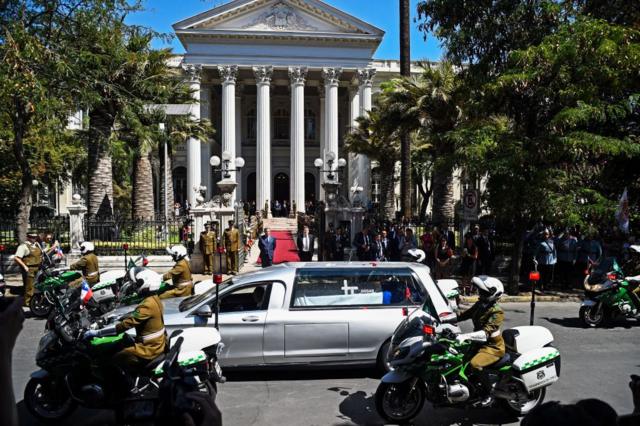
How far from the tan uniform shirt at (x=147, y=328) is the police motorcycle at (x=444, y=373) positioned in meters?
2.40

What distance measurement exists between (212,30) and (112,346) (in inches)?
1553

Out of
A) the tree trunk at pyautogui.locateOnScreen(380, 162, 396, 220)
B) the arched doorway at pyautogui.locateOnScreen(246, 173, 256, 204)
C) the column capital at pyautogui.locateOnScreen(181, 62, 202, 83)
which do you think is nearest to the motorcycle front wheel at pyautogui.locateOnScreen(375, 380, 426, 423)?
the tree trunk at pyautogui.locateOnScreen(380, 162, 396, 220)

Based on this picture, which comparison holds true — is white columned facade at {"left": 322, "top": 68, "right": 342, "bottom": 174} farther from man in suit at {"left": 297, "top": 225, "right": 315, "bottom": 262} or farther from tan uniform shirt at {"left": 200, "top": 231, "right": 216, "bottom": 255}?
tan uniform shirt at {"left": 200, "top": 231, "right": 216, "bottom": 255}

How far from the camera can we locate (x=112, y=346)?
5742mm

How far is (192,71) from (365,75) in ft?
44.3

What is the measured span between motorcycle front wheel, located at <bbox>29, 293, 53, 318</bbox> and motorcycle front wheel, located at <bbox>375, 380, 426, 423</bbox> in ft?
28.3

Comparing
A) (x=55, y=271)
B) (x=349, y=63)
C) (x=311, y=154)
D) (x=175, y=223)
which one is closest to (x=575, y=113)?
(x=55, y=271)

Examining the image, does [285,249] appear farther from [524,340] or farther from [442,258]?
[524,340]

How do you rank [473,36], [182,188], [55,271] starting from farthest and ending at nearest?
[182,188]
[473,36]
[55,271]

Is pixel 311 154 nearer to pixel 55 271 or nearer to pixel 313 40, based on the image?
pixel 313 40

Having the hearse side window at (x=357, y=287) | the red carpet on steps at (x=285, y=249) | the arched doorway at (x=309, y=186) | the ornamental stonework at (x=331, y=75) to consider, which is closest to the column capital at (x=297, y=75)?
the ornamental stonework at (x=331, y=75)

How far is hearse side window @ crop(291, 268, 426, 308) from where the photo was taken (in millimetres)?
7402

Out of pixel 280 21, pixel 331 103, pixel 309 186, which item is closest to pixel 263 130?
pixel 331 103

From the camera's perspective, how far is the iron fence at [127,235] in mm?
18250
